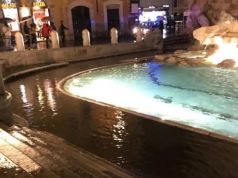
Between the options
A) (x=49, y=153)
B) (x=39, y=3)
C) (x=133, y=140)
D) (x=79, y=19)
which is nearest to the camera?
(x=49, y=153)

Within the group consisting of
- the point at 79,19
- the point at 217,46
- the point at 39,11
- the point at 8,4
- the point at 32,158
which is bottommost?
the point at 32,158

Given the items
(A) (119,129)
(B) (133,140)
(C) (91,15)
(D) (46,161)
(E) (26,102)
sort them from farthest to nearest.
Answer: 1. (C) (91,15)
2. (E) (26,102)
3. (A) (119,129)
4. (B) (133,140)
5. (D) (46,161)

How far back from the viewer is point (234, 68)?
1472cm

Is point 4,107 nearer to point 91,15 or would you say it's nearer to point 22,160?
point 22,160

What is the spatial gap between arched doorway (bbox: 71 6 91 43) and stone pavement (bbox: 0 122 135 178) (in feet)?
77.6

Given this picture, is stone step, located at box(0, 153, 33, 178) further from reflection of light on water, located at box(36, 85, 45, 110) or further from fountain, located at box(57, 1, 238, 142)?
reflection of light on water, located at box(36, 85, 45, 110)

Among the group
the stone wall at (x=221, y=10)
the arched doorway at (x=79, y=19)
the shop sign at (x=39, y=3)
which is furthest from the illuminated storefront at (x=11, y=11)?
the stone wall at (x=221, y=10)

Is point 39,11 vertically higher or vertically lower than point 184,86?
higher

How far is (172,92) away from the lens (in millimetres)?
11648

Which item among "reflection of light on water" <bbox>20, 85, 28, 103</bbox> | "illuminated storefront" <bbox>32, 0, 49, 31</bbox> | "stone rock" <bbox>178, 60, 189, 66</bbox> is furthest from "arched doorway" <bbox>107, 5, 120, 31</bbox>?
"reflection of light on water" <bbox>20, 85, 28, 103</bbox>

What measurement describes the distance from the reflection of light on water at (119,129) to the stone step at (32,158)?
5.83ft

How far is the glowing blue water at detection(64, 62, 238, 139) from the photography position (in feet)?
28.9

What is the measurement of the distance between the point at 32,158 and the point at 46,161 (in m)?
0.25

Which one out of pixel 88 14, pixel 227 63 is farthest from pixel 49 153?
pixel 88 14
